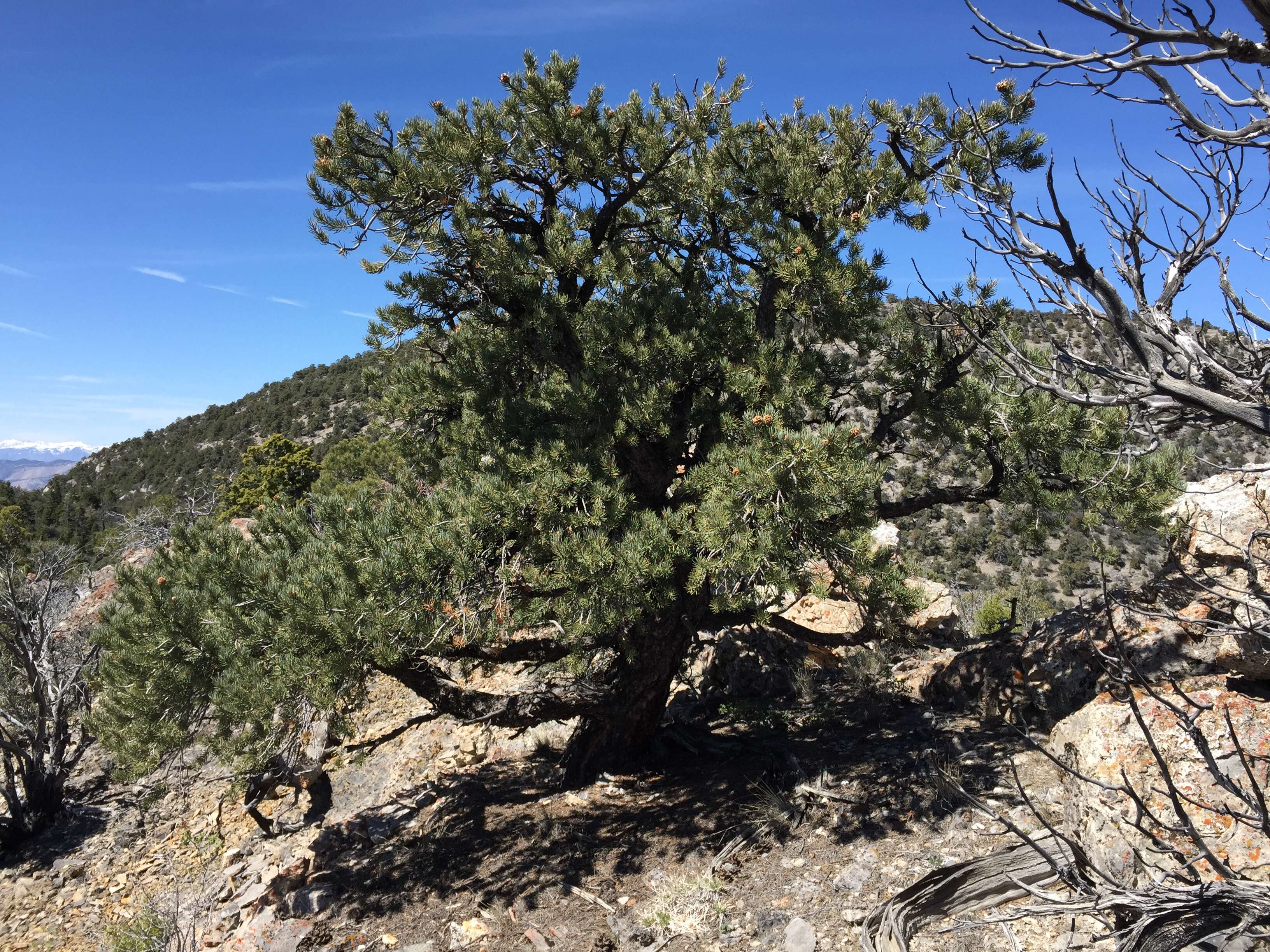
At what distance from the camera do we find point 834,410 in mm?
6355

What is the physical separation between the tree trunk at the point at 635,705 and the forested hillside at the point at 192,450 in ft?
99.7

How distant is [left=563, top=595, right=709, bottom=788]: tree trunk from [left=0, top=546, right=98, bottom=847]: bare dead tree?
628 centimetres

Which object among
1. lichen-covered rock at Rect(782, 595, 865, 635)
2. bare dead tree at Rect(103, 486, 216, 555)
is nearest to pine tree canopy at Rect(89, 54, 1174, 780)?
lichen-covered rock at Rect(782, 595, 865, 635)

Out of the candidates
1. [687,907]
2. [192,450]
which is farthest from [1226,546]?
[192,450]

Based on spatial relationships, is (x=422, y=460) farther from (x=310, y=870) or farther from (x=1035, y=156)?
(x=1035, y=156)

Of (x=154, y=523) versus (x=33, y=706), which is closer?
(x=33, y=706)

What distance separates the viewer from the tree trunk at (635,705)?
6086 millimetres

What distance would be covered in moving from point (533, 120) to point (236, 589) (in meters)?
3.70

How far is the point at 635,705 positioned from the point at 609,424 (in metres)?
2.85

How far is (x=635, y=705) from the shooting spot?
684cm

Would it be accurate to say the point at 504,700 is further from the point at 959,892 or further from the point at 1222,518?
the point at 1222,518

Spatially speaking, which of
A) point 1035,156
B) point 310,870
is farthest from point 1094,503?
point 310,870

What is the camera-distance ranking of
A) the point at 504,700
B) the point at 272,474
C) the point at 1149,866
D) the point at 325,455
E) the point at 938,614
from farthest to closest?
the point at 325,455 < the point at 272,474 < the point at 938,614 < the point at 504,700 < the point at 1149,866

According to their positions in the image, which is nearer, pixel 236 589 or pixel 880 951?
pixel 880 951
